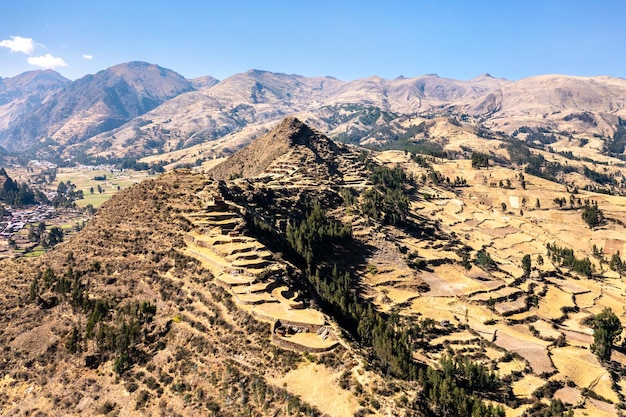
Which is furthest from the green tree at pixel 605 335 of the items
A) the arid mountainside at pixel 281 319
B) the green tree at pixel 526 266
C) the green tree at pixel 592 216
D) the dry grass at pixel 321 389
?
the green tree at pixel 592 216

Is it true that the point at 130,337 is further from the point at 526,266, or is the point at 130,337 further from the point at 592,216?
the point at 592,216

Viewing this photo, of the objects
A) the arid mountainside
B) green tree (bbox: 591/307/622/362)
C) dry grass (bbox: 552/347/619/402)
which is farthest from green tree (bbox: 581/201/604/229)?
dry grass (bbox: 552/347/619/402)

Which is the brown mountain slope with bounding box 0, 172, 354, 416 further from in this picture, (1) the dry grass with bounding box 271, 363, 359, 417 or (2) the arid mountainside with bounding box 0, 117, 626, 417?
(1) the dry grass with bounding box 271, 363, 359, 417

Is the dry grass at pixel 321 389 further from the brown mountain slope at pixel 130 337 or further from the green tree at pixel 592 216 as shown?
the green tree at pixel 592 216

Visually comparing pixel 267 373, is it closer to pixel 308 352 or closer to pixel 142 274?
pixel 308 352

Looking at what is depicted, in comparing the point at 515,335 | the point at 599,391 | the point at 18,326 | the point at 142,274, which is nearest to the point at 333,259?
the point at 515,335
